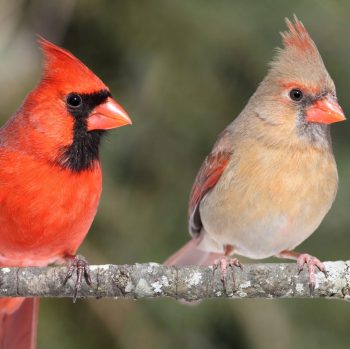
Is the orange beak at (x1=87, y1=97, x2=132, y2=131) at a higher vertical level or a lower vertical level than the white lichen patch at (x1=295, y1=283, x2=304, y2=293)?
higher

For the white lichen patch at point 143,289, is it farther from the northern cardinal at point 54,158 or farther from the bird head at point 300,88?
the bird head at point 300,88

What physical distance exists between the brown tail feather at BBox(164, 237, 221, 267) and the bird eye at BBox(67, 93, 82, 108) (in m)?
0.72

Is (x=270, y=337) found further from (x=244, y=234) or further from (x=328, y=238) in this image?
(x=244, y=234)

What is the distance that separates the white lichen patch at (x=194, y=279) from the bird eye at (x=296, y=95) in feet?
2.02

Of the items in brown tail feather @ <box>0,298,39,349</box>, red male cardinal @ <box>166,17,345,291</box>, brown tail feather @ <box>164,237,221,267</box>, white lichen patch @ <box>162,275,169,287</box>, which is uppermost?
red male cardinal @ <box>166,17,345,291</box>

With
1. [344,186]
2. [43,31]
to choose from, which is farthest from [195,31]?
[344,186]

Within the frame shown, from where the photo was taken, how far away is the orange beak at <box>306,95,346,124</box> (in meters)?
2.71

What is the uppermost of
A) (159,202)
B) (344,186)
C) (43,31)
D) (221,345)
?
(43,31)

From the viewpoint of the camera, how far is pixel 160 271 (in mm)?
2527

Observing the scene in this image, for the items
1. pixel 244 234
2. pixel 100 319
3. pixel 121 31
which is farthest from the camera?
pixel 121 31

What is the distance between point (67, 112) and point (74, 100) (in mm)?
45

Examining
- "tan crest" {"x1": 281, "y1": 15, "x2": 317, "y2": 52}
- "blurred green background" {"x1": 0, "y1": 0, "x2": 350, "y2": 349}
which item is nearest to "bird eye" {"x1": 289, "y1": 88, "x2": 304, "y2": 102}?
"tan crest" {"x1": 281, "y1": 15, "x2": 317, "y2": 52}

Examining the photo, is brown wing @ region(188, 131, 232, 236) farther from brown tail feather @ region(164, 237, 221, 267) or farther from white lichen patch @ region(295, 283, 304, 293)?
white lichen patch @ region(295, 283, 304, 293)

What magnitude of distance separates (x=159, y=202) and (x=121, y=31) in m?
0.71
